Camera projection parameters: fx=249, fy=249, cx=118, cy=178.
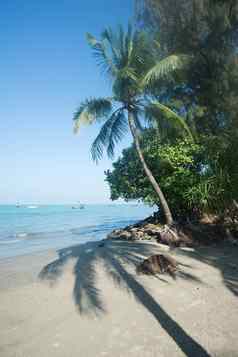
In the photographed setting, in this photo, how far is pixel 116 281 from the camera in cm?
643

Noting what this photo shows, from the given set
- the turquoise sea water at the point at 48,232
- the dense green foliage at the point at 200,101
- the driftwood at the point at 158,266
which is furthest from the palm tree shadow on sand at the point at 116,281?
the turquoise sea water at the point at 48,232

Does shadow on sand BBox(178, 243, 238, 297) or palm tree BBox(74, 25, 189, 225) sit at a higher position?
palm tree BBox(74, 25, 189, 225)

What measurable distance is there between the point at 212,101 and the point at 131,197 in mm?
7752

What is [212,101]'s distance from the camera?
1348 cm

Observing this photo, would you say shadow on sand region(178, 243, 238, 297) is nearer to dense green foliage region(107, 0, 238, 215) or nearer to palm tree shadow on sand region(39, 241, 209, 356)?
palm tree shadow on sand region(39, 241, 209, 356)

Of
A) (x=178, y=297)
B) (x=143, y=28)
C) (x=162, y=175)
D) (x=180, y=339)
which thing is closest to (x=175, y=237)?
(x=162, y=175)

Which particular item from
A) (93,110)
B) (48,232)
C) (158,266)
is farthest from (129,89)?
(48,232)

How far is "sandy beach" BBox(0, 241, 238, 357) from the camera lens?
3.75 m

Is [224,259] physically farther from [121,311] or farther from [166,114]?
[166,114]

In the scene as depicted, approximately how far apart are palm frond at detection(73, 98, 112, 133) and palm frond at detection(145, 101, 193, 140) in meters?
1.97

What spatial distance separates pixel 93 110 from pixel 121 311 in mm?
9320

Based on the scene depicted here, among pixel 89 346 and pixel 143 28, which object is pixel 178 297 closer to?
pixel 89 346

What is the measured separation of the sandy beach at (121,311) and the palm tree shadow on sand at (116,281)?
15 millimetres

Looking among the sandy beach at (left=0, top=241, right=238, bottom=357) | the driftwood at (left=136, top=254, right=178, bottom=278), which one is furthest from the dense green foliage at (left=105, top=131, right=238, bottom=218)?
the driftwood at (left=136, top=254, right=178, bottom=278)
